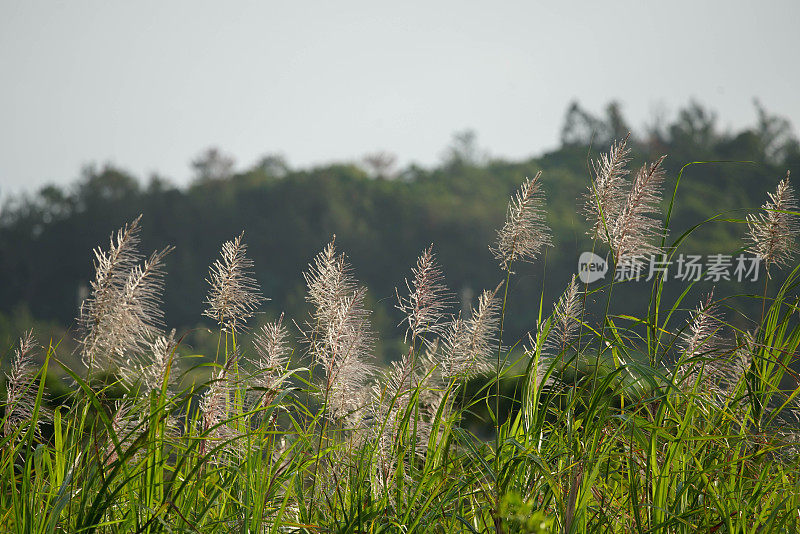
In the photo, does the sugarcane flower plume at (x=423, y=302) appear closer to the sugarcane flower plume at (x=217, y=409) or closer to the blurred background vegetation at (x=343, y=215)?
the sugarcane flower plume at (x=217, y=409)

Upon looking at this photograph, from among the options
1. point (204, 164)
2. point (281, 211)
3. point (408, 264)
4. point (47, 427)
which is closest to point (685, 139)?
point (408, 264)

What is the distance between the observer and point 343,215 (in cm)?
3350

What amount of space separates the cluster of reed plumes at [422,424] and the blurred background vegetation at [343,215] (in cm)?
2263

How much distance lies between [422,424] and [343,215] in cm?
3182

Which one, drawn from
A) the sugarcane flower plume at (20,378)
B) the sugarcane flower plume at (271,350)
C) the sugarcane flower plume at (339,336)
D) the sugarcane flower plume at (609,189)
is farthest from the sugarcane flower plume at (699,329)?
the sugarcane flower plume at (20,378)

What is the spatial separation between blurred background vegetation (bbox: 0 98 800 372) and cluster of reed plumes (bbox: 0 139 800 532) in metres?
22.6

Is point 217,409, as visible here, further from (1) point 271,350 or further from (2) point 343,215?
(2) point 343,215

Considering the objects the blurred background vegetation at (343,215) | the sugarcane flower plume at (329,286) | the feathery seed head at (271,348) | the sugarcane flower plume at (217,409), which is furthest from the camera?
the blurred background vegetation at (343,215)

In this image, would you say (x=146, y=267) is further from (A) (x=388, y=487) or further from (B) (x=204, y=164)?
(B) (x=204, y=164)

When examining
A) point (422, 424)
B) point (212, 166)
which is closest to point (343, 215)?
point (212, 166)

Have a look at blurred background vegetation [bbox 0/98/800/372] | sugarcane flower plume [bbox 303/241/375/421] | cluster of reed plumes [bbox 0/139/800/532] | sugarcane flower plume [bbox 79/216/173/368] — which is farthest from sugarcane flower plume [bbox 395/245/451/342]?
blurred background vegetation [bbox 0/98/800/372]

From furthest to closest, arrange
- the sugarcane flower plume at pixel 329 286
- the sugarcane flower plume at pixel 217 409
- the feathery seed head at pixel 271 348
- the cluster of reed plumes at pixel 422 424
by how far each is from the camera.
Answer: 1. the feathery seed head at pixel 271 348
2. the sugarcane flower plume at pixel 329 286
3. the sugarcane flower plume at pixel 217 409
4. the cluster of reed plumes at pixel 422 424

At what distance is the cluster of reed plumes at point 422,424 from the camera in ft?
4.85

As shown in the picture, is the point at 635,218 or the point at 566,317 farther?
the point at 566,317
